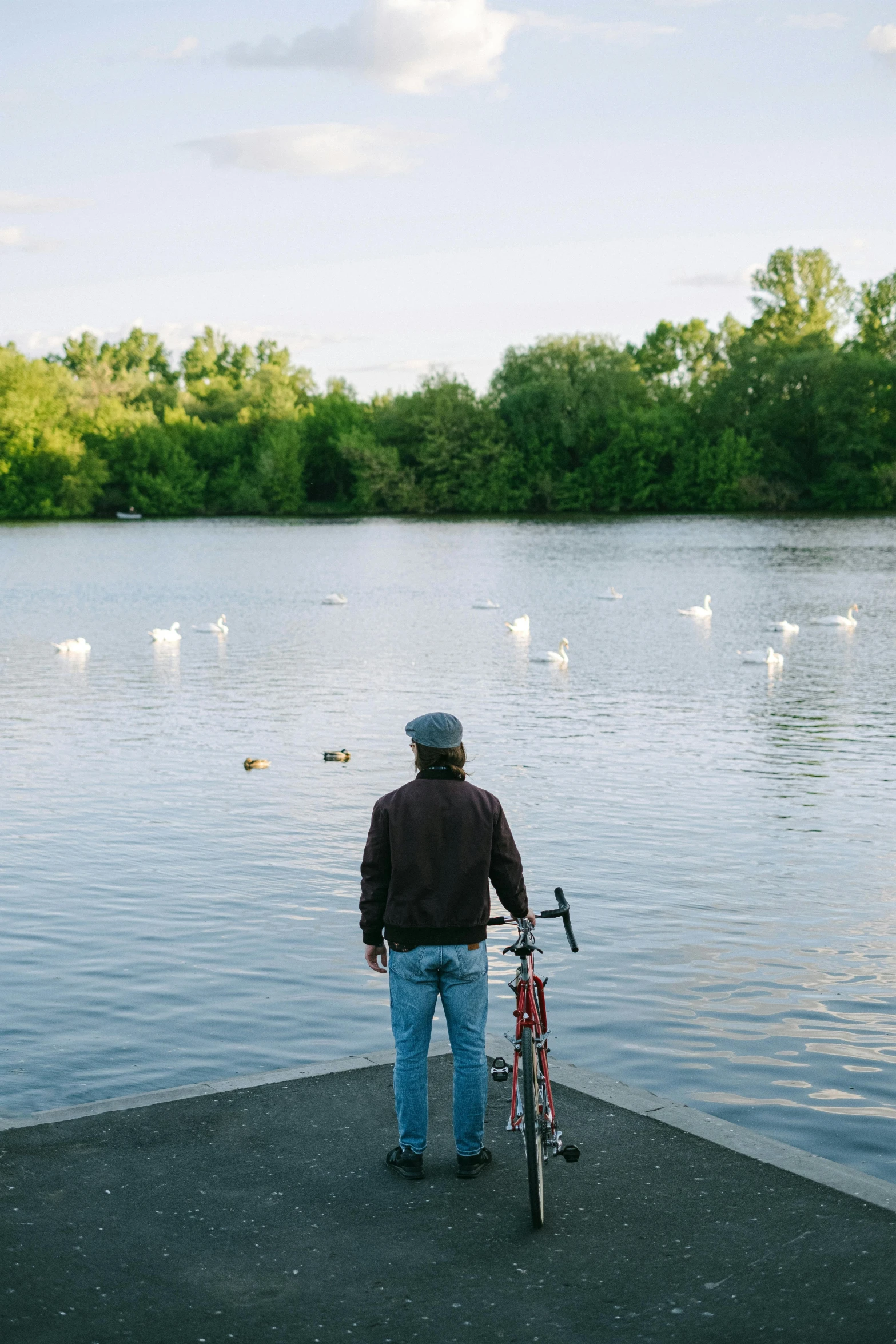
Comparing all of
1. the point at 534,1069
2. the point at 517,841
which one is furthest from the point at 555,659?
the point at 534,1069

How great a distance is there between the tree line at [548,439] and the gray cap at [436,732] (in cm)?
9884

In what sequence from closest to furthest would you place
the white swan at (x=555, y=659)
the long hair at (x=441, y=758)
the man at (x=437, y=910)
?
the man at (x=437, y=910), the long hair at (x=441, y=758), the white swan at (x=555, y=659)

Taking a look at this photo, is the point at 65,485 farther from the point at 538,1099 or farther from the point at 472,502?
the point at 538,1099

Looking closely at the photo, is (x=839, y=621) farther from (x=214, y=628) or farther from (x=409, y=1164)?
(x=409, y=1164)

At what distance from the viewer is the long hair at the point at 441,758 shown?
6121 mm

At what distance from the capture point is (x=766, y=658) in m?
31.5

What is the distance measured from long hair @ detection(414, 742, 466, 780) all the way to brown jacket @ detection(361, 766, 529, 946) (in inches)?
2.8

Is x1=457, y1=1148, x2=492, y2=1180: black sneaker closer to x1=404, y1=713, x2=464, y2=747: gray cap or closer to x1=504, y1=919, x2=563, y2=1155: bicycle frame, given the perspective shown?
x1=504, y1=919, x2=563, y2=1155: bicycle frame

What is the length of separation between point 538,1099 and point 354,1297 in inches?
45.7

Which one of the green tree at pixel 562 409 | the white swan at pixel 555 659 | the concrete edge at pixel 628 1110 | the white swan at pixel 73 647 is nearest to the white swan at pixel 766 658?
the white swan at pixel 555 659

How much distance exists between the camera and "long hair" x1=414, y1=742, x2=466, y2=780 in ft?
20.1

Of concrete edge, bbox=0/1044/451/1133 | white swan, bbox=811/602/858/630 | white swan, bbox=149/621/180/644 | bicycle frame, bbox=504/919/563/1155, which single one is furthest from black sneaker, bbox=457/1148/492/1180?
white swan, bbox=811/602/858/630

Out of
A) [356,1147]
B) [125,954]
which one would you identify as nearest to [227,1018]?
[125,954]

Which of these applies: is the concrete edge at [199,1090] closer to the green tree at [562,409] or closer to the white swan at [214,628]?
the white swan at [214,628]
